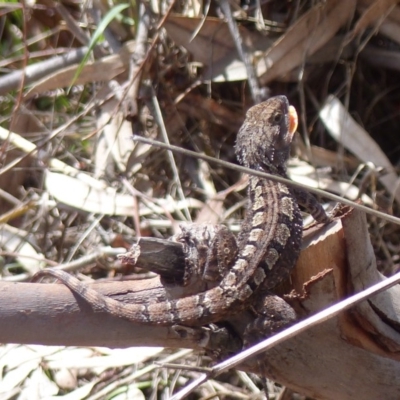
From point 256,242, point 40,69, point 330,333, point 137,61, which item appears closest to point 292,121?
point 256,242

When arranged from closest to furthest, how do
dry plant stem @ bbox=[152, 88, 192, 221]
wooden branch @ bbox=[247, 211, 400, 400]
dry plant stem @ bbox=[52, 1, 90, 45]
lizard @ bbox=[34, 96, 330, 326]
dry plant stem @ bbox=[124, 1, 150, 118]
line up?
1. lizard @ bbox=[34, 96, 330, 326]
2. wooden branch @ bbox=[247, 211, 400, 400]
3. dry plant stem @ bbox=[152, 88, 192, 221]
4. dry plant stem @ bbox=[124, 1, 150, 118]
5. dry plant stem @ bbox=[52, 1, 90, 45]

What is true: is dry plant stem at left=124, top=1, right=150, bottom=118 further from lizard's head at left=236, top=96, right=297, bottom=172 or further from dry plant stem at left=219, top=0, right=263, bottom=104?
lizard's head at left=236, top=96, right=297, bottom=172

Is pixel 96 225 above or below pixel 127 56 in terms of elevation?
below

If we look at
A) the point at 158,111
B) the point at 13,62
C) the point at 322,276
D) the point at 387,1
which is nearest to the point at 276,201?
the point at 322,276

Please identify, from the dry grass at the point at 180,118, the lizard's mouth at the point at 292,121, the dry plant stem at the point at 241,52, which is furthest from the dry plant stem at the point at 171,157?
the lizard's mouth at the point at 292,121

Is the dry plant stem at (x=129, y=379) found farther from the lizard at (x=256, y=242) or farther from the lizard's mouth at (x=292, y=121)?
the lizard's mouth at (x=292, y=121)

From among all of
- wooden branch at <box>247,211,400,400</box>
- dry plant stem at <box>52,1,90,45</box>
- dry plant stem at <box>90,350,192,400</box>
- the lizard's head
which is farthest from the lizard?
dry plant stem at <box>52,1,90,45</box>

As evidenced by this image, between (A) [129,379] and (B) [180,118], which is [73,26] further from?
(A) [129,379]

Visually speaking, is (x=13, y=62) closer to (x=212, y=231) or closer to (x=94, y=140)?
(x=94, y=140)
